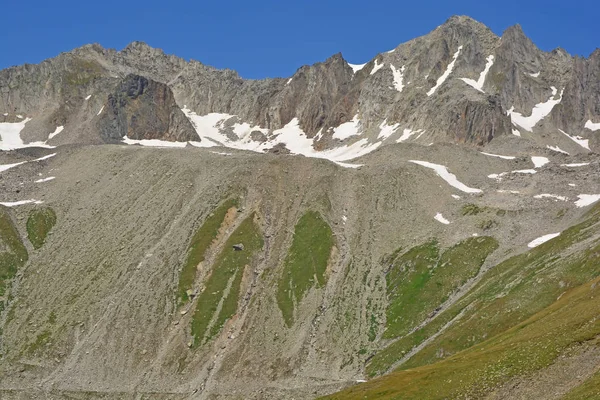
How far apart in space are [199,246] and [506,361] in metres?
85.2

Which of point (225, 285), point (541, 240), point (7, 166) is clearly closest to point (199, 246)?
point (225, 285)

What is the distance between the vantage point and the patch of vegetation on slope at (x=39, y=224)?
142562 millimetres

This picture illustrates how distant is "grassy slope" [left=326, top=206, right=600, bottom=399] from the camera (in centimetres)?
5522

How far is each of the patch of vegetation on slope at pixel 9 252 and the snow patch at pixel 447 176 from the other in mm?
94795

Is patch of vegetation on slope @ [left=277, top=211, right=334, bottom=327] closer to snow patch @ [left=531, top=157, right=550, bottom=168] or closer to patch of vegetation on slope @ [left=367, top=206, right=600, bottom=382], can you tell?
patch of vegetation on slope @ [left=367, top=206, right=600, bottom=382]

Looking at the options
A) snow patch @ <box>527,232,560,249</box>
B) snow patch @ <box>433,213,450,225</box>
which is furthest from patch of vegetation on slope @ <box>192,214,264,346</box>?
snow patch @ <box>527,232,560,249</box>

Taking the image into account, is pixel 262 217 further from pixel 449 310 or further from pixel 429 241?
pixel 449 310

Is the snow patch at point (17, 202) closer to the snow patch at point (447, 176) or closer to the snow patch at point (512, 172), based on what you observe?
the snow patch at point (447, 176)

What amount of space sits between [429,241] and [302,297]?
1109 inches

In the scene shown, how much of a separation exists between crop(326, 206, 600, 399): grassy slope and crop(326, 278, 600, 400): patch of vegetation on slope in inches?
5.2

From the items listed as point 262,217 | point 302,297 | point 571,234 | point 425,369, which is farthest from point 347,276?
point 425,369

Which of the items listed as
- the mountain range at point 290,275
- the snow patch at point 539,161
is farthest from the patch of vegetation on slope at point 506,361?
the snow patch at point 539,161

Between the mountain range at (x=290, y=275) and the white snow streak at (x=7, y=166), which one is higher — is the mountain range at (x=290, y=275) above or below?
below

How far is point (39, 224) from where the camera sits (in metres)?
147
